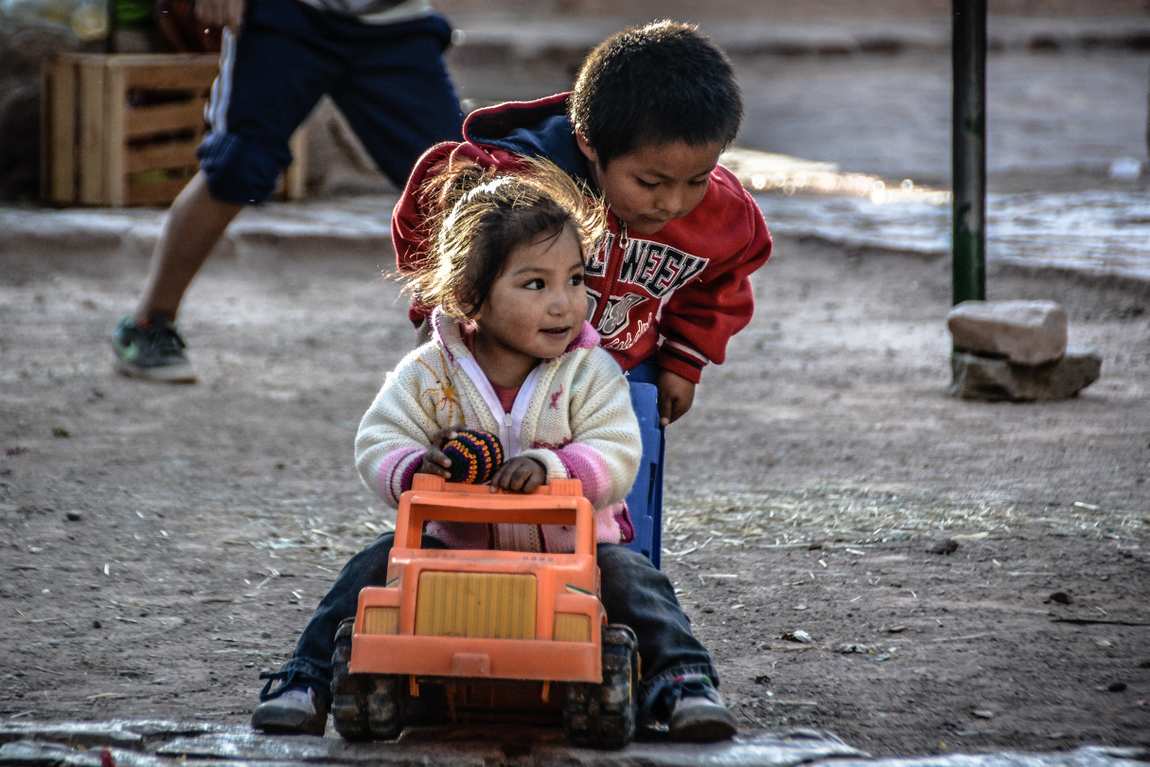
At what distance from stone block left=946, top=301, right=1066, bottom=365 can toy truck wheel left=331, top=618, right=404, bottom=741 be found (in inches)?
124

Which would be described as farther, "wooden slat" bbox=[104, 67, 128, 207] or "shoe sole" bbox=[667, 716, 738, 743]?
"wooden slat" bbox=[104, 67, 128, 207]

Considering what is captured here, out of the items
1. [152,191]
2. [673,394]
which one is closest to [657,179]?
[673,394]

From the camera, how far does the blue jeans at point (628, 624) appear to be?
2539 mm

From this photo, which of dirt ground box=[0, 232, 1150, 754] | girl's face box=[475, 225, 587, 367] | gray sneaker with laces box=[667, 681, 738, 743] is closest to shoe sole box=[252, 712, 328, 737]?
dirt ground box=[0, 232, 1150, 754]

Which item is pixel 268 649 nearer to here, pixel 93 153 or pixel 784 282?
pixel 784 282

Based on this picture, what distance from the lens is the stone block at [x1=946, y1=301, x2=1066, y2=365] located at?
4.94 m

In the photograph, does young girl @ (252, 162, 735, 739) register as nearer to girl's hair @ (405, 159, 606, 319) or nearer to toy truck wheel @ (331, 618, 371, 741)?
girl's hair @ (405, 159, 606, 319)

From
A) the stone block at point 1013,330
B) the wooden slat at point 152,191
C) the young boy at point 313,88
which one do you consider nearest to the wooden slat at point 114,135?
the wooden slat at point 152,191

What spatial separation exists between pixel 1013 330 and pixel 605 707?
3.02m

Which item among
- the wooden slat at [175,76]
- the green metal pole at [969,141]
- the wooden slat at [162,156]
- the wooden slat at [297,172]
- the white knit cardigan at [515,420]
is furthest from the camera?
the wooden slat at [297,172]

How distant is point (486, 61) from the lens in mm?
14672

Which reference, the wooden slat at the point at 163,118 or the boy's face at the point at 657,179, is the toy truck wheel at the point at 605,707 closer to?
the boy's face at the point at 657,179

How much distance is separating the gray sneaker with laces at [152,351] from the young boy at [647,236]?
7.82 feet

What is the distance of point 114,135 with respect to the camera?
7.83 metres
